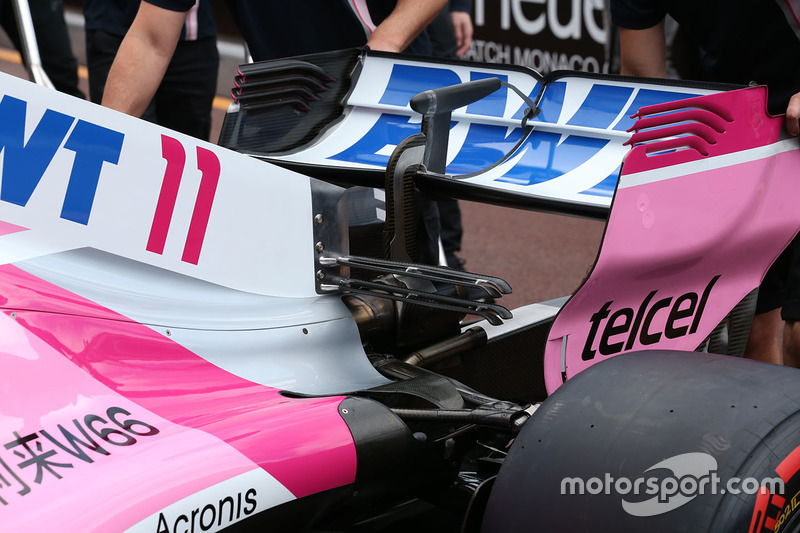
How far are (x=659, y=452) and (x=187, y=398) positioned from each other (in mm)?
701

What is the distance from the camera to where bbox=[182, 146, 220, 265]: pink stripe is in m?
1.72

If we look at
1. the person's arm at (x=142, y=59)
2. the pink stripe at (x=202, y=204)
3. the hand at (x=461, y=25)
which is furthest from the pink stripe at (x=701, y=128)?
the hand at (x=461, y=25)

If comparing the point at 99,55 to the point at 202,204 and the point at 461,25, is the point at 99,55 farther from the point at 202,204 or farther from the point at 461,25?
the point at 202,204

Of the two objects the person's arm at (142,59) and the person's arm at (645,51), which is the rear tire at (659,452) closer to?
the person's arm at (645,51)

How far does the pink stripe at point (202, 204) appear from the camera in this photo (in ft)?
5.64

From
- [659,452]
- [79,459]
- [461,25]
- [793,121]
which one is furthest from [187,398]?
[461,25]

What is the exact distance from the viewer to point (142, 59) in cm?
272

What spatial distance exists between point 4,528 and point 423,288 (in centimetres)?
92

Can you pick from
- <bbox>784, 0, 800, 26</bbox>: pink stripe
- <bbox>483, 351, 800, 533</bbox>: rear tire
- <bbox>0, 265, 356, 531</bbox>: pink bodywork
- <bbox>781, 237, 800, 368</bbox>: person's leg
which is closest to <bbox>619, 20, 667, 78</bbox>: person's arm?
<bbox>784, 0, 800, 26</bbox>: pink stripe

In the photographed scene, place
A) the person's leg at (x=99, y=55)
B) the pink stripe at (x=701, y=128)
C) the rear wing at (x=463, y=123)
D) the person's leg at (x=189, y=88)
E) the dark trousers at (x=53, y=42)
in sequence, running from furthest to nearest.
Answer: the dark trousers at (x=53, y=42) < the person's leg at (x=189, y=88) < the person's leg at (x=99, y=55) < the rear wing at (x=463, y=123) < the pink stripe at (x=701, y=128)

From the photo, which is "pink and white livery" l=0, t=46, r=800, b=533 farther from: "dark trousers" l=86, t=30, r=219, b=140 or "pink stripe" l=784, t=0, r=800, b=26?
"dark trousers" l=86, t=30, r=219, b=140

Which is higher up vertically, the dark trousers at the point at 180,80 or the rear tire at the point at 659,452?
the dark trousers at the point at 180,80

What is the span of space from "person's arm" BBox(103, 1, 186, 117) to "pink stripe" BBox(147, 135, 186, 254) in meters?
1.04

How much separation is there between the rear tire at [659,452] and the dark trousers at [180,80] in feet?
9.52
